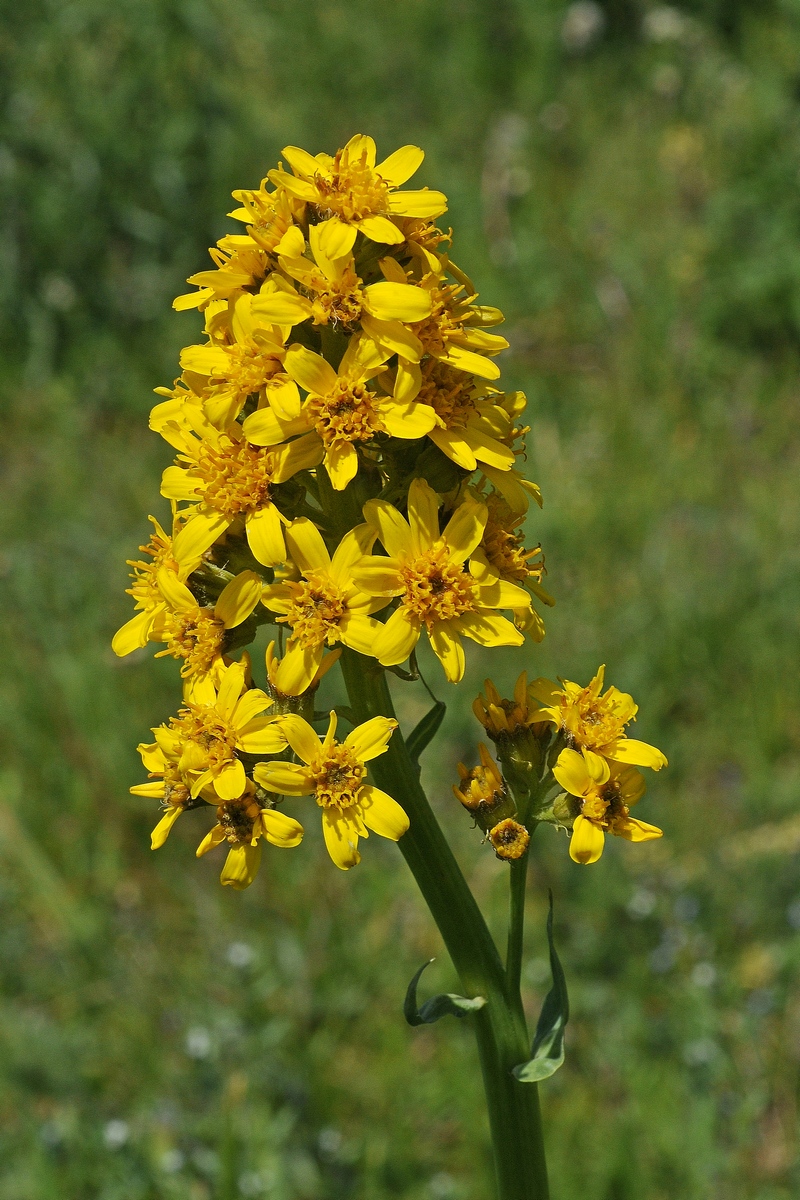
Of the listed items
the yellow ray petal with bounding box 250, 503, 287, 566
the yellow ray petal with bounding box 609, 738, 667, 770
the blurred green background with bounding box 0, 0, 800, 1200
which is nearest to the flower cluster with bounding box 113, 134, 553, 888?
the yellow ray petal with bounding box 250, 503, 287, 566

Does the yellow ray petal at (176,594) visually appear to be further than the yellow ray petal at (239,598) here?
Yes

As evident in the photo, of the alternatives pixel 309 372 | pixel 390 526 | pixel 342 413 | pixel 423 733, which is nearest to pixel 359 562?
pixel 390 526

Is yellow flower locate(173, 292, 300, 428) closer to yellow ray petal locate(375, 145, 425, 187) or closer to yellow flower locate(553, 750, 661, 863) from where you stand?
yellow ray petal locate(375, 145, 425, 187)

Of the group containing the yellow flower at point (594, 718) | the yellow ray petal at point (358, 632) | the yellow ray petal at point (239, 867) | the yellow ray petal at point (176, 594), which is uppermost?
the yellow ray petal at point (176, 594)

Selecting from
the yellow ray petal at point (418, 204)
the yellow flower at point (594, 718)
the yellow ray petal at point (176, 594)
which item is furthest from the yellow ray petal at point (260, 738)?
the yellow ray petal at point (418, 204)

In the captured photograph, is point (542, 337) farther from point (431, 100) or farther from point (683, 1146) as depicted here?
point (683, 1146)

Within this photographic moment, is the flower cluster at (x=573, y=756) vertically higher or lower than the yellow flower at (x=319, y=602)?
lower

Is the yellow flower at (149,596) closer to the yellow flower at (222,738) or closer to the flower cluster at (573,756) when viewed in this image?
the yellow flower at (222,738)
